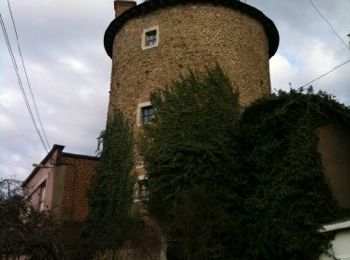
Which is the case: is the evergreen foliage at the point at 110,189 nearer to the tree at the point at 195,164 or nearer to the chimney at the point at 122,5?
the tree at the point at 195,164

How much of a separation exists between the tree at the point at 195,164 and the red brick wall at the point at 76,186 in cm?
639

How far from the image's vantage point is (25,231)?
13641 millimetres

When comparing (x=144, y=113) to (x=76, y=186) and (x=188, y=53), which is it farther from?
(x=76, y=186)

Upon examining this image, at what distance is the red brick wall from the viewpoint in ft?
79.8

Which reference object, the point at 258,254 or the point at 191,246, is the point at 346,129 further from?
the point at 191,246

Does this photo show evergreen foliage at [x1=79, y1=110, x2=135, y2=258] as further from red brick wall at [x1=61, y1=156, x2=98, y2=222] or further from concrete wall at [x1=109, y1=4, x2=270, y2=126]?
red brick wall at [x1=61, y1=156, x2=98, y2=222]

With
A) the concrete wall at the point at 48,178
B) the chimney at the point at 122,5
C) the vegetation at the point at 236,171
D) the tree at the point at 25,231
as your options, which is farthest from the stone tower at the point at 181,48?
the tree at the point at 25,231

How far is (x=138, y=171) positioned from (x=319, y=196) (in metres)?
7.33

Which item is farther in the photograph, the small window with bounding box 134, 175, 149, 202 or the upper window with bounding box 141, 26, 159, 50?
the upper window with bounding box 141, 26, 159, 50

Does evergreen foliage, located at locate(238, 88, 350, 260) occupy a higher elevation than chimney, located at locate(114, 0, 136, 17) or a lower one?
lower

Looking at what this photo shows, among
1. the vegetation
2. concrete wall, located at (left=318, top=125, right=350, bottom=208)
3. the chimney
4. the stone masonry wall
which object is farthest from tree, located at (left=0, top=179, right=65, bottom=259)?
the chimney

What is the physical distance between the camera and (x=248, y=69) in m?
21.6

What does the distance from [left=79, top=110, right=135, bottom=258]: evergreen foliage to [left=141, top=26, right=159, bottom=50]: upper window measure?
316cm

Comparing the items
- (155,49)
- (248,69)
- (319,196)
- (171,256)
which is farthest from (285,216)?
(155,49)
